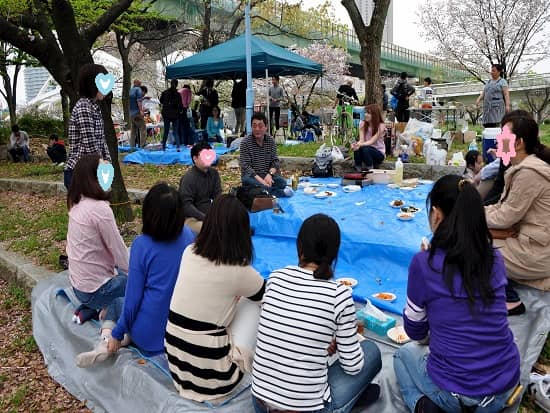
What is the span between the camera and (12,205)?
7.45 metres

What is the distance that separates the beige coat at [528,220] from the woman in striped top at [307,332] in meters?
1.54

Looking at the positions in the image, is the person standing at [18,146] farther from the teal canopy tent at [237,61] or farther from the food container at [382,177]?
the food container at [382,177]

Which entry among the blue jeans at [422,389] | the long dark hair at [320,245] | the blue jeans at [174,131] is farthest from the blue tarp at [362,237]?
the blue jeans at [174,131]

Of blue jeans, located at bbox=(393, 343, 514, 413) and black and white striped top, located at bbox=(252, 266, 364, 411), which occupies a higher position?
black and white striped top, located at bbox=(252, 266, 364, 411)

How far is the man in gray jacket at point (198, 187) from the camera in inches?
163

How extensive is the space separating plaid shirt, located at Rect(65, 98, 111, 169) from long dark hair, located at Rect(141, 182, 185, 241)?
6.73 feet

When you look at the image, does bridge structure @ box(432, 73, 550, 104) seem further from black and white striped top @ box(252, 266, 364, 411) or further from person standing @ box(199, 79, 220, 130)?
black and white striped top @ box(252, 266, 364, 411)

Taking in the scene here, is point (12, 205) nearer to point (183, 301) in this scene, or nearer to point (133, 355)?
point (133, 355)

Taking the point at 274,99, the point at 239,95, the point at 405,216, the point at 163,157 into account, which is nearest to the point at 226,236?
the point at 405,216

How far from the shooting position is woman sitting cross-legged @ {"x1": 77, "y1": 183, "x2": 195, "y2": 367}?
236 cm

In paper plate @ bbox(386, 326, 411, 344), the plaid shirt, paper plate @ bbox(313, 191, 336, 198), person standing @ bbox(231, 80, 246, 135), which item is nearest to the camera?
paper plate @ bbox(386, 326, 411, 344)

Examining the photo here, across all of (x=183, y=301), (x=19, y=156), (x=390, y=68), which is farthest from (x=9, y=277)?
(x=390, y=68)

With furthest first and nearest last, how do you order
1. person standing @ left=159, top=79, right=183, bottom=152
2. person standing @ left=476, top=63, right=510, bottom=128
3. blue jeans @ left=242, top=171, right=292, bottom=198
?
person standing @ left=159, top=79, right=183, bottom=152 < person standing @ left=476, top=63, right=510, bottom=128 < blue jeans @ left=242, top=171, right=292, bottom=198

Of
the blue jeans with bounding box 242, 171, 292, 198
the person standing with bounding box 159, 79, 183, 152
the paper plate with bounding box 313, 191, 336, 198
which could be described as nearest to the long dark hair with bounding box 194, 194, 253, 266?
the blue jeans with bounding box 242, 171, 292, 198
